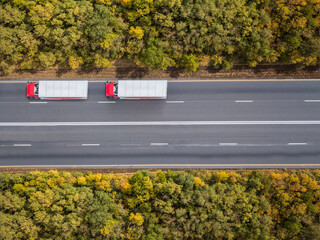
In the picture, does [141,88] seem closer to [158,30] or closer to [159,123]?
[159,123]

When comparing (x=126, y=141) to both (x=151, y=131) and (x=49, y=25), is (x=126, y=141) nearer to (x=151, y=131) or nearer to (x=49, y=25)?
(x=151, y=131)

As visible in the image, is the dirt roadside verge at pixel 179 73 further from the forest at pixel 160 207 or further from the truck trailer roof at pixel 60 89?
the forest at pixel 160 207

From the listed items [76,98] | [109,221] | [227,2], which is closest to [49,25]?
[76,98]

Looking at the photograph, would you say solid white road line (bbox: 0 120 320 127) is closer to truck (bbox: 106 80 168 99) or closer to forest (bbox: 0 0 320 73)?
truck (bbox: 106 80 168 99)

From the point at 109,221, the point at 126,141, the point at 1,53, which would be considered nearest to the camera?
the point at 109,221

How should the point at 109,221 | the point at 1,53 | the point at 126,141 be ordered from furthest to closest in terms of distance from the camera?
the point at 126,141 → the point at 1,53 → the point at 109,221

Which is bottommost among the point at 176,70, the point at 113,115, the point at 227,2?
the point at 113,115

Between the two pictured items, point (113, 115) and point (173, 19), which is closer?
point (173, 19)
